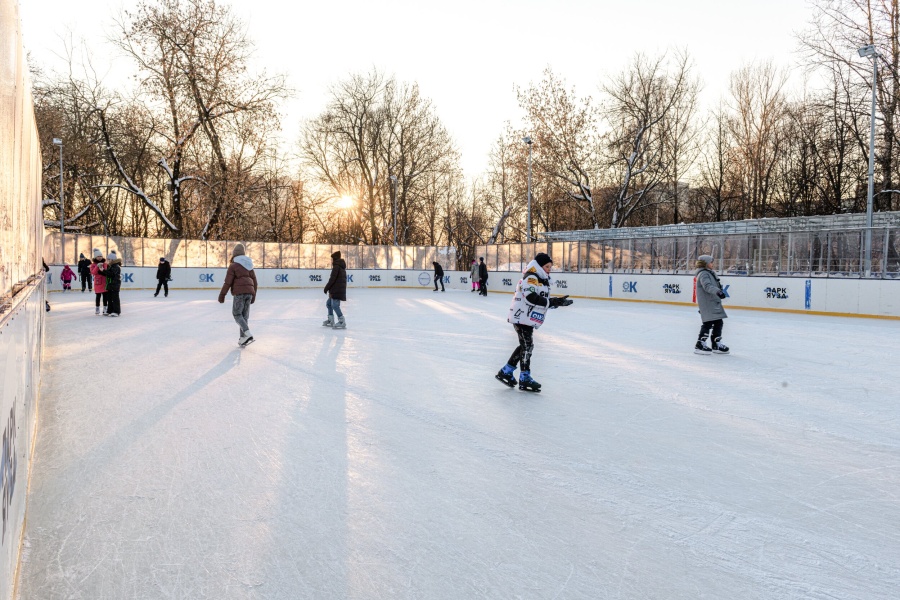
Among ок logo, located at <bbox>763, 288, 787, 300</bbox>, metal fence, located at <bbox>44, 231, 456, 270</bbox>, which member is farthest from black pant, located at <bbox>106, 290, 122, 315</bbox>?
ок logo, located at <bbox>763, 288, 787, 300</bbox>

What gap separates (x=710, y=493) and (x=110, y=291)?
45.6 ft

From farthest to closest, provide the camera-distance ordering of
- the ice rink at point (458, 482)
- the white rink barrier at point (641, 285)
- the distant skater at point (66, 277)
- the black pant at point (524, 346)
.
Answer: the distant skater at point (66, 277)
the white rink barrier at point (641, 285)
the black pant at point (524, 346)
the ice rink at point (458, 482)

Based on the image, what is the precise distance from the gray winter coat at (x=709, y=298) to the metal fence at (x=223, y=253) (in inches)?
808

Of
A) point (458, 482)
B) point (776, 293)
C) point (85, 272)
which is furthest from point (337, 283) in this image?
point (85, 272)

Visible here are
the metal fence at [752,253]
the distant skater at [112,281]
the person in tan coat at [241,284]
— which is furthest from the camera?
the metal fence at [752,253]

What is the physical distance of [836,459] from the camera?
436 cm

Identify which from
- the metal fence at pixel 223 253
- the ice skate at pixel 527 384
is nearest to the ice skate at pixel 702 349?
the ice skate at pixel 527 384

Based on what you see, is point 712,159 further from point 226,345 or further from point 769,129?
point 226,345

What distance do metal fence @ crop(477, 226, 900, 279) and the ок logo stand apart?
566 mm

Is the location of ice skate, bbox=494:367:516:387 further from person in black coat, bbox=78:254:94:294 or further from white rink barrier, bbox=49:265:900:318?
person in black coat, bbox=78:254:94:294

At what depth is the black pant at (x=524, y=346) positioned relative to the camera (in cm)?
644

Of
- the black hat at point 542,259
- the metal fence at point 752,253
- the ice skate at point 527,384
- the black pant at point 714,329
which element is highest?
the metal fence at point 752,253

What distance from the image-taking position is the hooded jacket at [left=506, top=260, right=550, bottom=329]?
20.6 ft

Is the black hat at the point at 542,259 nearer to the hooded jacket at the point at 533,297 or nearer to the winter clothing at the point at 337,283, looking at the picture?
the hooded jacket at the point at 533,297
